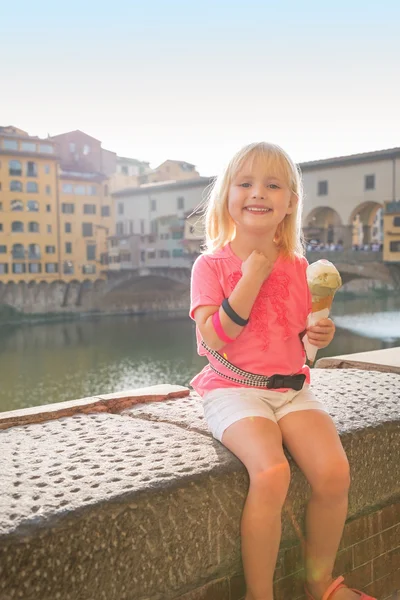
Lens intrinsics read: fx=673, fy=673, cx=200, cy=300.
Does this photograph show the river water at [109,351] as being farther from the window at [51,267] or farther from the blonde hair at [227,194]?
the blonde hair at [227,194]

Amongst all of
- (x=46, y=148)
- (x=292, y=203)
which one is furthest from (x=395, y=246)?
(x=292, y=203)

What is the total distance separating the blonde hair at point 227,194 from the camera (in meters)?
1.00

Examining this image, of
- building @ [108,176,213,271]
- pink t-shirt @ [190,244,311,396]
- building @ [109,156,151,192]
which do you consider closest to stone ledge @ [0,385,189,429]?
pink t-shirt @ [190,244,311,396]

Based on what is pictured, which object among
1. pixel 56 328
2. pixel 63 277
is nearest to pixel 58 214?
pixel 63 277

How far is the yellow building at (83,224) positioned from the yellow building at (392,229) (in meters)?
9.41

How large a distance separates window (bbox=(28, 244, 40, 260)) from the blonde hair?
68.0 ft

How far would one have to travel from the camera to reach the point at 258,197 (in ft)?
3.26

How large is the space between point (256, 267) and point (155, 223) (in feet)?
67.6

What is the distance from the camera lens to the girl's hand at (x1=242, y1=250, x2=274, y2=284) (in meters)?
0.93

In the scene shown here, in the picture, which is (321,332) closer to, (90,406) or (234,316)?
(234,316)

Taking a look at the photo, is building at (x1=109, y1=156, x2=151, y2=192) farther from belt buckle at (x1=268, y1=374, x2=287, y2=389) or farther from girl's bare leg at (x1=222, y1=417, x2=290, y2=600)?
girl's bare leg at (x1=222, y1=417, x2=290, y2=600)

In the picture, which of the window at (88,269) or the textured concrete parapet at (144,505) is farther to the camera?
the window at (88,269)

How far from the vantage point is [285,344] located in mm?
984

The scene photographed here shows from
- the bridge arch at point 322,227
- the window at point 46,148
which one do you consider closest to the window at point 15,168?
the window at point 46,148
